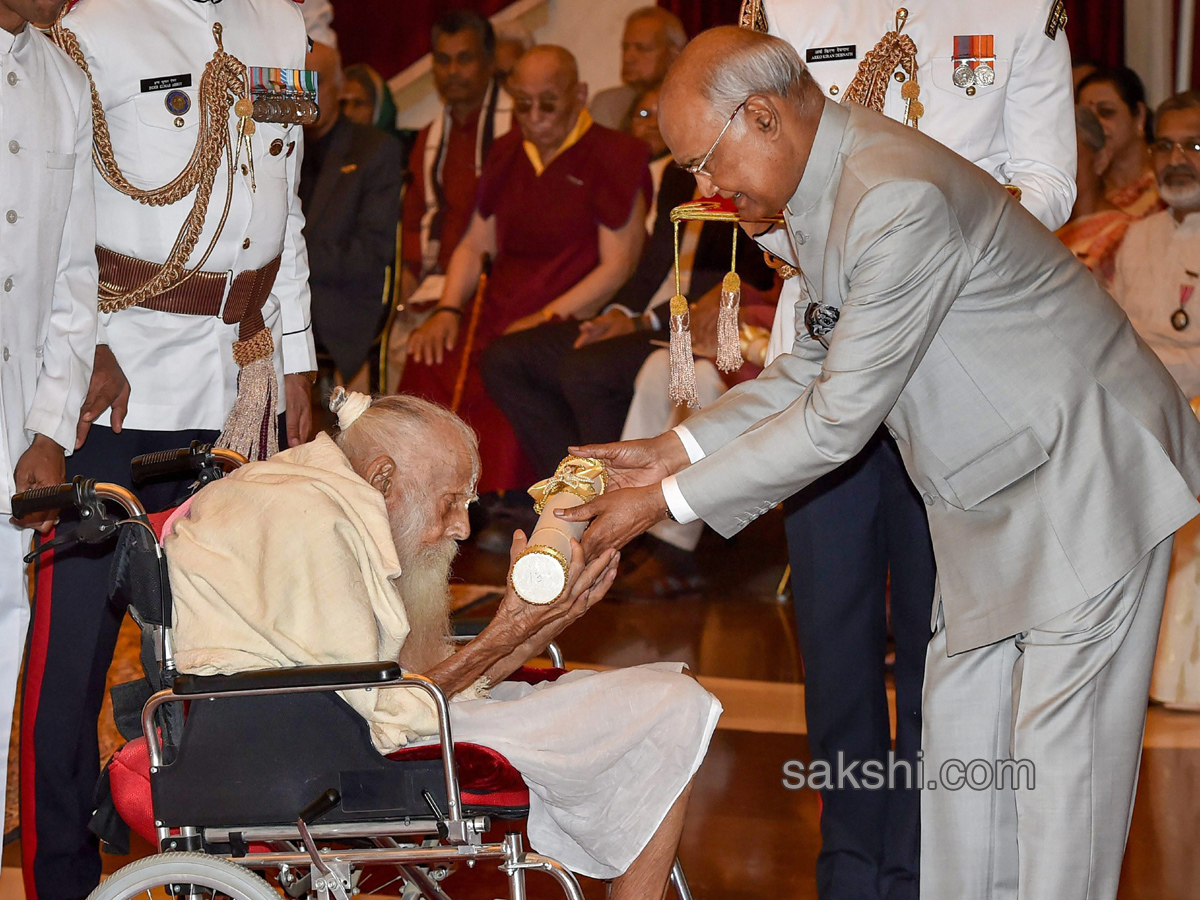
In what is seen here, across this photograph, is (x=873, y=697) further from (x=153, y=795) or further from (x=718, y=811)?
(x=153, y=795)

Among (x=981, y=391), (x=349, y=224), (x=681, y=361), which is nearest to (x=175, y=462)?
(x=681, y=361)

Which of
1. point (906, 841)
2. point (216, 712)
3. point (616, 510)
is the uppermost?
point (616, 510)

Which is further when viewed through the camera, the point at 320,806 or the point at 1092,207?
the point at 1092,207

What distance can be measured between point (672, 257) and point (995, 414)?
4.06 m

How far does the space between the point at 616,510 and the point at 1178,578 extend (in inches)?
114

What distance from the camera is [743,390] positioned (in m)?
2.47

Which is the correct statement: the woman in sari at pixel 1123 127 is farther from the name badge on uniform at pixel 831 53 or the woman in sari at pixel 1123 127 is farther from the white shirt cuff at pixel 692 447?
the white shirt cuff at pixel 692 447

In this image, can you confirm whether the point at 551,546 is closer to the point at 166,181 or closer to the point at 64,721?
the point at 64,721

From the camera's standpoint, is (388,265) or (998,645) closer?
(998,645)

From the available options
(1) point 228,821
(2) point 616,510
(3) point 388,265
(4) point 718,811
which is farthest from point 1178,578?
(3) point 388,265

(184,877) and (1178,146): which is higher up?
(1178,146)

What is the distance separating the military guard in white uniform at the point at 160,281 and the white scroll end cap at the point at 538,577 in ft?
3.49

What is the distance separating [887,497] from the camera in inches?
111

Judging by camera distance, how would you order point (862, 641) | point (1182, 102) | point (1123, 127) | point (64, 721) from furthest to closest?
point (1123, 127) < point (1182, 102) < point (862, 641) < point (64, 721)
